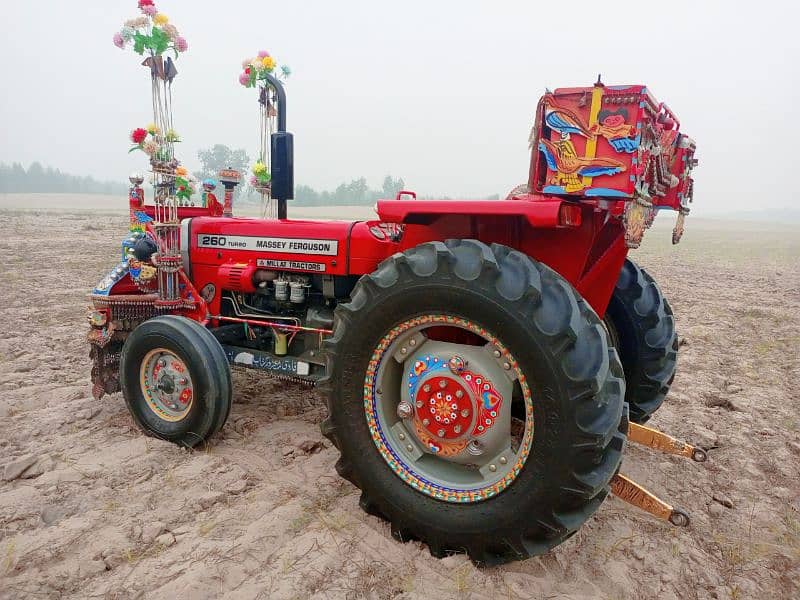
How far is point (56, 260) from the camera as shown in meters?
11.9

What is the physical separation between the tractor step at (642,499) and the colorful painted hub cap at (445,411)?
48 cm

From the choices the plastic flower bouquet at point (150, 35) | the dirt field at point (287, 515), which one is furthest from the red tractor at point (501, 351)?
the plastic flower bouquet at point (150, 35)

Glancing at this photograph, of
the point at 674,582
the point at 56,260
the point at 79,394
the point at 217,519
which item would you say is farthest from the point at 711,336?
the point at 56,260

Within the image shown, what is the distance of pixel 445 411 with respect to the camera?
98.3 inches

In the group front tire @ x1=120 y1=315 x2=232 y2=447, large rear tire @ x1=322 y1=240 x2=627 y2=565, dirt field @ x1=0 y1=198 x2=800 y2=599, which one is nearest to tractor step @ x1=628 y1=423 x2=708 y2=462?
dirt field @ x1=0 y1=198 x2=800 y2=599

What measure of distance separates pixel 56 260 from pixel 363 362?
39.5ft

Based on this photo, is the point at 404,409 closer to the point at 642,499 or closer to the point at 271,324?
the point at 642,499

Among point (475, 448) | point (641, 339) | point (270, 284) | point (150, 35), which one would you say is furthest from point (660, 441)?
point (150, 35)

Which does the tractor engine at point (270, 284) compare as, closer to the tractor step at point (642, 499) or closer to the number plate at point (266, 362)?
the number plate at point (266, 362)

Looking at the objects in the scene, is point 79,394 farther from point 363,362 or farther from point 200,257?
point 363,362

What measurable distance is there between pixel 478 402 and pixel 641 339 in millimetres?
1565

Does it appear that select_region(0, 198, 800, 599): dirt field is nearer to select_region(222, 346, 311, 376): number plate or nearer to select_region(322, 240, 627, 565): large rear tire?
select_region(322, 240, 627, 565): large rear tire

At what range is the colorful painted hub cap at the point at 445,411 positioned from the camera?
2.42m

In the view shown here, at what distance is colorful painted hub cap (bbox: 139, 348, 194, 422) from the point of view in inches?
136
